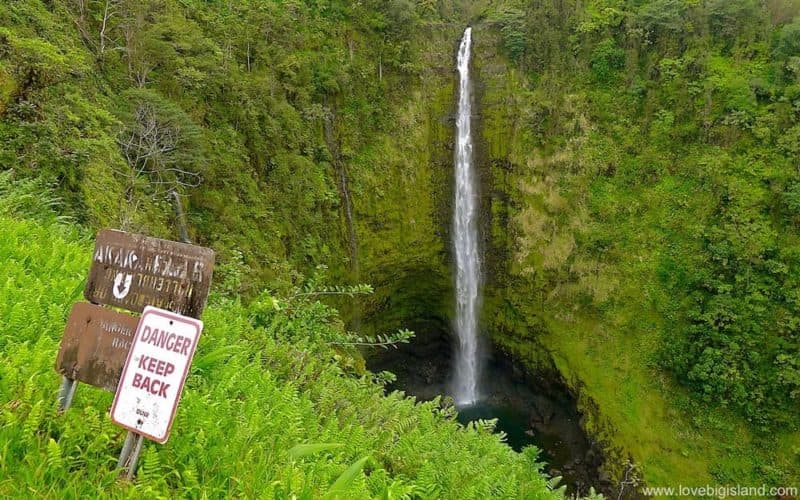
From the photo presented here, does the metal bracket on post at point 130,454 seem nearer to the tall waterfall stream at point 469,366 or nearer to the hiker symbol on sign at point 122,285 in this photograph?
the hiker symbol on sign at point 122,285

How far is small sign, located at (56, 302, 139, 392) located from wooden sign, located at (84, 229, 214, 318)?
0.13m

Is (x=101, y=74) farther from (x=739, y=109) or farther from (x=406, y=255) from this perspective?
(x=739, y=109)

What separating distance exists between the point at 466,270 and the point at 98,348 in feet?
64.0

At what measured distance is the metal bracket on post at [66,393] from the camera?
222 cm

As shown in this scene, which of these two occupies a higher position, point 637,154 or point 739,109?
point 739,109

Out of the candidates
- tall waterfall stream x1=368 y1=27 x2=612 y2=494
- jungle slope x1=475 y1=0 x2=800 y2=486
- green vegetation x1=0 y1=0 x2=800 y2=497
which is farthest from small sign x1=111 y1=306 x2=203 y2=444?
tall waterfall stream x1=368 y1=27 x2=612 y2=494

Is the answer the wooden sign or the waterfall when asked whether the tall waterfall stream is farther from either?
the wooden sign

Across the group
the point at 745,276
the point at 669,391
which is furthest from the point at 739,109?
the point at 669,391

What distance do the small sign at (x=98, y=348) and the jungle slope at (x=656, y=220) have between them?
55.7 feet

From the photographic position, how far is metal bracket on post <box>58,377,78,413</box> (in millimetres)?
2219

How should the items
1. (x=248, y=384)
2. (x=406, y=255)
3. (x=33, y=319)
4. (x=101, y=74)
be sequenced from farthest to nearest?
(x=406, y=255), (x=101, y=74), (x=248, y=384), (x=33, y=319)

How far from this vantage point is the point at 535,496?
12.6ft

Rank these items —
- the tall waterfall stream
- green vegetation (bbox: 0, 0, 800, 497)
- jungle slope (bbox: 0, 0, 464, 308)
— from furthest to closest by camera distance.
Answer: the tall waterfall stream → jungle slope (bbox: 0, 0, 464, 308) → green vegetation (bbox: 0, 0, 800, 497)

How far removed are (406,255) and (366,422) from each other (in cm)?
1675
